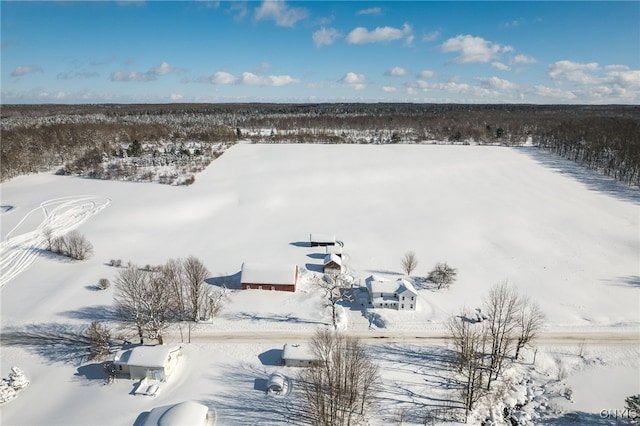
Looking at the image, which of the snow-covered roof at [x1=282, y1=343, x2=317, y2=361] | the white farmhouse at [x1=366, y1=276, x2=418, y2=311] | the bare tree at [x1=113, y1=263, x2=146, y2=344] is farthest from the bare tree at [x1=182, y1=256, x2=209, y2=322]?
the white farmhouse at [x1=366, y1=276, x2=418, y2=311]

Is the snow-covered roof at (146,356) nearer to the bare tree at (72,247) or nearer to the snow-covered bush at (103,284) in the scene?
the snow-covered bush at (103,284)

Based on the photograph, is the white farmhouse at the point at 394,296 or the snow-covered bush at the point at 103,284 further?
the snow-covered bush at the point at 103,284

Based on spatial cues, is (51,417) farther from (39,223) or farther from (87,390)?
(39,223)

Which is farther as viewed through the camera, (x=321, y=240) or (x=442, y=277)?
(x=321, y=240)

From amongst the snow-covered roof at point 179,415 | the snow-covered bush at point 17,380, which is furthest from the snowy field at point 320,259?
the snow-covered roof at point 179,415

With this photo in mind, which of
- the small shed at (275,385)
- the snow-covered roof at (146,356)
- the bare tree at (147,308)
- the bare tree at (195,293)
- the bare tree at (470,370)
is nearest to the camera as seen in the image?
the bare tree at (470,370)

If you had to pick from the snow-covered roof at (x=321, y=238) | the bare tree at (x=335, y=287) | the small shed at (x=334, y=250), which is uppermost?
the snow-covered roof at (x=321, y=238)

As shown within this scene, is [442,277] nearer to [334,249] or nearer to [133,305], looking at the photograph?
[334,249]

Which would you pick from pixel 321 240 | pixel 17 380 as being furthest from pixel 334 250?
pixel 17 380

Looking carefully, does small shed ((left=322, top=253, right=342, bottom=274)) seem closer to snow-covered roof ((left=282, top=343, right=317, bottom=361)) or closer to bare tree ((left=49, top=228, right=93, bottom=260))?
snow-covered roof ((left=282, top=343, right=317, bottom=361))
